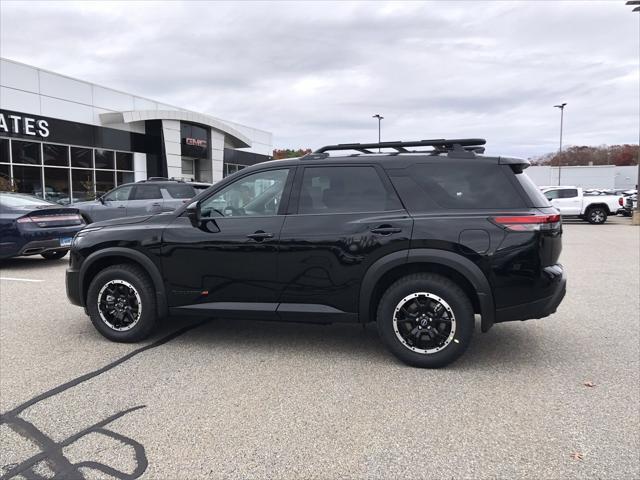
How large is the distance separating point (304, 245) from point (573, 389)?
2.40 meters

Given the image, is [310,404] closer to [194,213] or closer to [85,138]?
[194,213]

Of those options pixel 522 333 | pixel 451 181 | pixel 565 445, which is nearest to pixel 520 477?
pixel 565 445

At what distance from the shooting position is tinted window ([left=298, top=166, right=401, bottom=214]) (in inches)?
172

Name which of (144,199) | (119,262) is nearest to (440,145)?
(119,262)

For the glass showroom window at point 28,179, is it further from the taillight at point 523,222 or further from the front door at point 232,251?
the taillight at point 523,222

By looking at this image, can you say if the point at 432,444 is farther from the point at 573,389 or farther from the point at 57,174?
the point at 57,174

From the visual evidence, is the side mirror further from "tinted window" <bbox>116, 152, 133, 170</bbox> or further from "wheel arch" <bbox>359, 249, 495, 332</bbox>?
"tinted window" <bbox>116, 152, 133, 170</bbox>

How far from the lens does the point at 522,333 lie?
5227mm

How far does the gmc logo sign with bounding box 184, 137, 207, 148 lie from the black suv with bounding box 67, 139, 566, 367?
23790 millimetres

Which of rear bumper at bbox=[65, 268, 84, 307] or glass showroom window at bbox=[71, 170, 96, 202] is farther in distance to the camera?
glass showroom window at bbox=[71, 170, 96, 202]

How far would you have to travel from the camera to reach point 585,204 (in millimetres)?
23516

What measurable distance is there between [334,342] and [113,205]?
1086 cm

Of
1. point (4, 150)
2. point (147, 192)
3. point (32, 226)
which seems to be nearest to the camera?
point (32, 226)

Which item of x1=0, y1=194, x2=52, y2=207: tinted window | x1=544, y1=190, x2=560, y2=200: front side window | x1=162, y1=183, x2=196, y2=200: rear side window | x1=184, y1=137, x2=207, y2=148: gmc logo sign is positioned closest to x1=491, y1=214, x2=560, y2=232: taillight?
x1=0, y1=194, x2=52, y2=207: tinted window
